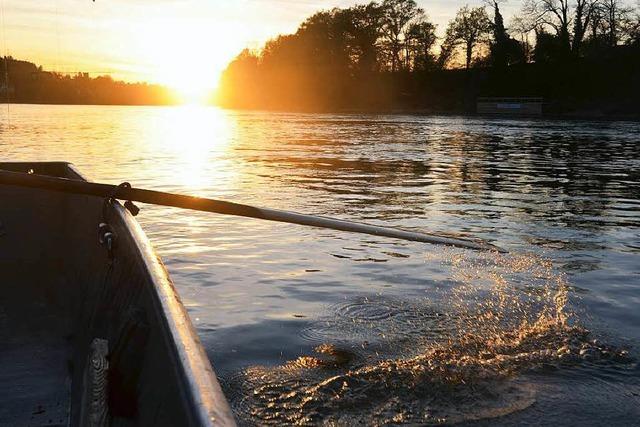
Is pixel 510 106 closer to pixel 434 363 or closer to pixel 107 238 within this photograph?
pixel 434 363

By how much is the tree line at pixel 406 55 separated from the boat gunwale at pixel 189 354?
7635 centimetres

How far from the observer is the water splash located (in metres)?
4.13

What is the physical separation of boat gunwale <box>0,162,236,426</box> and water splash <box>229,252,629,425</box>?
148cm

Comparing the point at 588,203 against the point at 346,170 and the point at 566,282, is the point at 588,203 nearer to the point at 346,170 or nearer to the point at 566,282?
the point at 566,282

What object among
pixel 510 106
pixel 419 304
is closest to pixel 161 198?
pixel 419 304

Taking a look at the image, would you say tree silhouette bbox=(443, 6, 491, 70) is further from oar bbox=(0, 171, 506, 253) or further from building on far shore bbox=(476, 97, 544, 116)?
oar bbox=(0, 171, 506, 253)

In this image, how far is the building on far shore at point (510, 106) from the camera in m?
70.7

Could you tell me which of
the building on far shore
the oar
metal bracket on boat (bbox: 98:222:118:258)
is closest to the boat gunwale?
metal bracket on boat (bbox: 98:222:118:258)

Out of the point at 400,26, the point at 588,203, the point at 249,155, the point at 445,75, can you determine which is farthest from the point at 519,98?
the point at 588,203

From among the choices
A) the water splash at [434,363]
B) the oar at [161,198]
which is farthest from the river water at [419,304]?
the oar at [161,198]

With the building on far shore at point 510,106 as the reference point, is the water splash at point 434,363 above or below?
below

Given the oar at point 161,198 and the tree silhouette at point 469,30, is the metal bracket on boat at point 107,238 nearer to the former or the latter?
the oar at point 161,198

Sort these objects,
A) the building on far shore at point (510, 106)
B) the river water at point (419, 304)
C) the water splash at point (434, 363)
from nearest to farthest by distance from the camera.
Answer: the water splash at point (434, 363), the river water at point (419, 304), the building on far shore at point (510, 106)

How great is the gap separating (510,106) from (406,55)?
104ft
